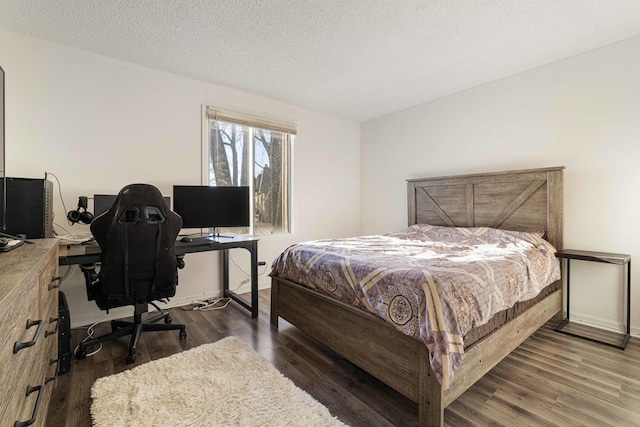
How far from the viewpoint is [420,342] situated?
4.65ft

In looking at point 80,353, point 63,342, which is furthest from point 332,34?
point 80,353

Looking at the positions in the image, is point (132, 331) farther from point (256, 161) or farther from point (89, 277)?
point (256, 161)

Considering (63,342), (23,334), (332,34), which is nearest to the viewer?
(23,334)

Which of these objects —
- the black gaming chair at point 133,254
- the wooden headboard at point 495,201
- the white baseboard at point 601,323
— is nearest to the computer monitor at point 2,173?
the black gaming chair at point 133,254

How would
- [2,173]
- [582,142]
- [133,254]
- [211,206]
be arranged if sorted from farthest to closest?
[211,206] < [582,142] < [133,254] < [2,173]

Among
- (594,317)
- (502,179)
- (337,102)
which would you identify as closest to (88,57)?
(337,102)

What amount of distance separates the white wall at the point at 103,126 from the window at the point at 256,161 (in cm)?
15

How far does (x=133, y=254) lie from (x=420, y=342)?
189 centimetres

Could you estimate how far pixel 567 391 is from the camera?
5.55ft

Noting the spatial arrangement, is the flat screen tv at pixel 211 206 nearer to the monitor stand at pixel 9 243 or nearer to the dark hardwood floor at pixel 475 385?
the dark hardwood floor at pixel 475 385

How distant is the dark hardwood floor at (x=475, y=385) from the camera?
149 cm

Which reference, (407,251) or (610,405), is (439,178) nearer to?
(407,251)

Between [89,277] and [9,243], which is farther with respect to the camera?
[89,277]

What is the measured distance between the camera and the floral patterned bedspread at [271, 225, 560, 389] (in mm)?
1382
